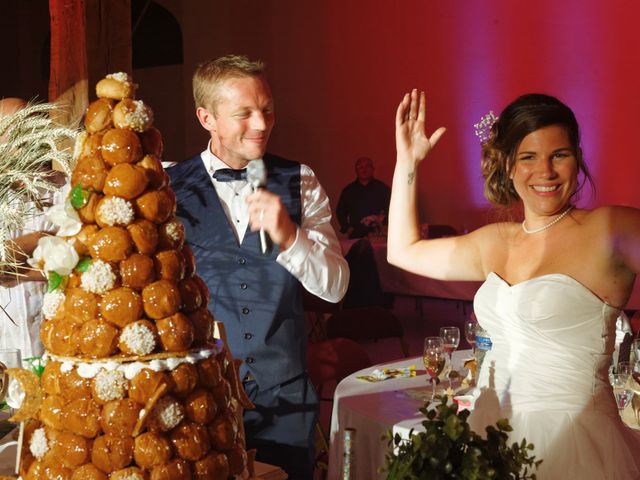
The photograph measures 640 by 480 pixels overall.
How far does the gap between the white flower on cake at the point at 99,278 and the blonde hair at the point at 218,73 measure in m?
1.09

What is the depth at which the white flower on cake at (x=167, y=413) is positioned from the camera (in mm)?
1530

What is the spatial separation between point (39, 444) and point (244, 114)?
1202 millimetres

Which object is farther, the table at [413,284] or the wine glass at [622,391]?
the table at [413,284]

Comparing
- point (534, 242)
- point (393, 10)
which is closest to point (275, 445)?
point (534, 242)

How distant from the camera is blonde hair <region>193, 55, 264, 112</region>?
2.53 metres

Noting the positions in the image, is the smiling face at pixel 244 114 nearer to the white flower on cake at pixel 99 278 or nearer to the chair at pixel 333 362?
the white flower on cake at pixel 99 278

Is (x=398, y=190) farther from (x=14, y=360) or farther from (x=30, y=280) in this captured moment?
(x=30, y=280)

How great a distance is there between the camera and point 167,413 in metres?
1.53

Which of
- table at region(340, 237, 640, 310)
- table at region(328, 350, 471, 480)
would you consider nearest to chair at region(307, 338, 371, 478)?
table at region(328, 350, 471, 480)

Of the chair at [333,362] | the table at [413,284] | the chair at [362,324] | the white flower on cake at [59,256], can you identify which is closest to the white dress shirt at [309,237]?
the white flower on cake at [59,256]

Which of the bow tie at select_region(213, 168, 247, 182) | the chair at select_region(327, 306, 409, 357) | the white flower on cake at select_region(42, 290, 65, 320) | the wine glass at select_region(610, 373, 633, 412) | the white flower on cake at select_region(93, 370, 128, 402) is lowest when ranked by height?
the chair at select_region(327, 306, 409, 357)

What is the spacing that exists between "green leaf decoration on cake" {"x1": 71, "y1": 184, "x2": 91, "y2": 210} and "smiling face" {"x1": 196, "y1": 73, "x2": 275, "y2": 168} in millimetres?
967

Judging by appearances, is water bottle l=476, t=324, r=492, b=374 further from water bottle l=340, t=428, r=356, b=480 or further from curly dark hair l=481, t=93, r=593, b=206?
water bottle l=340, t=428, r=356, b=480

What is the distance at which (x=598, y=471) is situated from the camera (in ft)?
7.27
